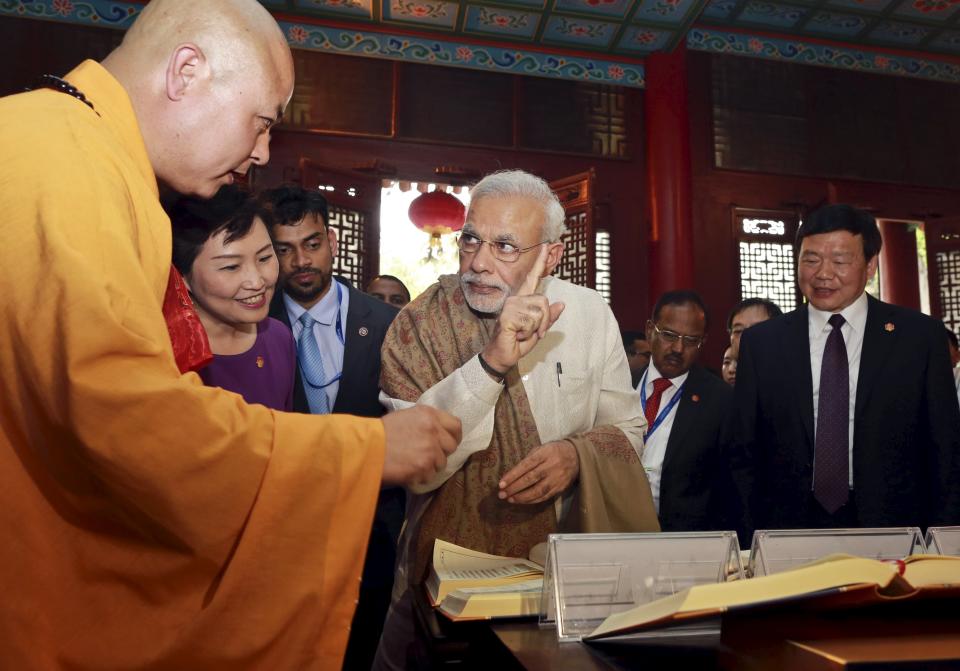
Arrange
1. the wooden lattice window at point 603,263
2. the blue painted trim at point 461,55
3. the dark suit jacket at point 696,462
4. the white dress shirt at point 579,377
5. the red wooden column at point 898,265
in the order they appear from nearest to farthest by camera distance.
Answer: the white dress shirt at point 579,377, the dark suit jacket at point 696,462, the blue painted trim at point 461,55, the wooden lattice window at point 603,263, the red wooden column at point 898,265

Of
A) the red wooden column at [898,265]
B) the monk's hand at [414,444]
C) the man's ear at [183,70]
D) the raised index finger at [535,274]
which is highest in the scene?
the red wooden column at [898,265]

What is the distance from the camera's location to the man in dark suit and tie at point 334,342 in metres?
2.19

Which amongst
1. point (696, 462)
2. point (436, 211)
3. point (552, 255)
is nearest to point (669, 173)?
point (436, 211)

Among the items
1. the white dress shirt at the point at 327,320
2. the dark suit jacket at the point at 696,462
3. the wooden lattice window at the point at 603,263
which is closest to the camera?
the white dress shirt at the point at 327,320

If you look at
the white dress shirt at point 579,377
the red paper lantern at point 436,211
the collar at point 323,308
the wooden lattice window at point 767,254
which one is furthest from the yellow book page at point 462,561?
the wooden lattice window at point 767,254

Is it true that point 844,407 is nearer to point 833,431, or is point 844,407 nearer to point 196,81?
point 833,431

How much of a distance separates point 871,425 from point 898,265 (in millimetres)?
6418

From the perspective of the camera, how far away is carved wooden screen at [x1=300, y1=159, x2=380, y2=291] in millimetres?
5483

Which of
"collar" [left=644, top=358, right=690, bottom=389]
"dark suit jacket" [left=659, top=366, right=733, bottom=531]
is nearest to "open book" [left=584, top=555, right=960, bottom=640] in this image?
"dark suit jacket" [left=659, top=366, right=733, bottom=531]

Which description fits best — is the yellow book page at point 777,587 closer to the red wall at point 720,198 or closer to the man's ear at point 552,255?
the man's ear at point 552,255

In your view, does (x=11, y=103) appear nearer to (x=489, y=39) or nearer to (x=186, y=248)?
(x=186, y=248)

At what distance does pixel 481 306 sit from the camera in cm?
186

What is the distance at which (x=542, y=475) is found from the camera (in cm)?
150

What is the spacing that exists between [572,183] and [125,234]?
5.25m
